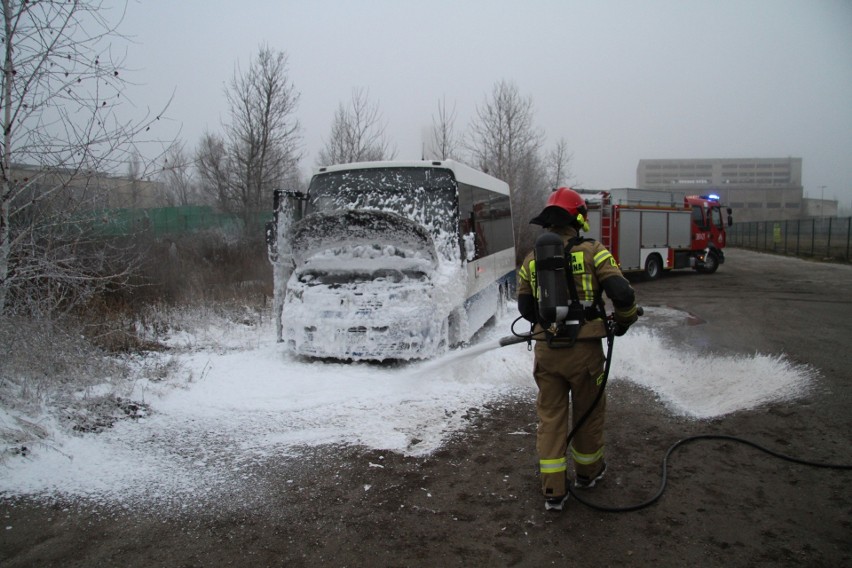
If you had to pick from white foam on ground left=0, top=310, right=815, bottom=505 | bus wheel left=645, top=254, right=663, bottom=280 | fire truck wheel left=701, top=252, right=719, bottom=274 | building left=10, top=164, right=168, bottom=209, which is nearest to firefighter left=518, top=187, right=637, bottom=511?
white foam on ground left=0, top=310, right=815, bottom=505

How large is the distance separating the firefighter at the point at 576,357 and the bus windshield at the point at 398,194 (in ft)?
12.2

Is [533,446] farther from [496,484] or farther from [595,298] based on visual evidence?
[595,298]

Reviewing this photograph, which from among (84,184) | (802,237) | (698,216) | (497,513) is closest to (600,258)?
(497,513)

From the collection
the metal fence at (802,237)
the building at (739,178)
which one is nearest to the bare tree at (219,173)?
the metal fence at (802,237)

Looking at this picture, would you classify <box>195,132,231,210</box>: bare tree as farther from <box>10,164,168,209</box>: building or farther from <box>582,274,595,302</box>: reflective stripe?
<box>582,274,595,302</box>: reflective stripe

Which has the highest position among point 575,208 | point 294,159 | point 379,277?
point 294,159

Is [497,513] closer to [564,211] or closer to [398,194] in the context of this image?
[564,211]

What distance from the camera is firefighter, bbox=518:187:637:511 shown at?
3600 millimetres

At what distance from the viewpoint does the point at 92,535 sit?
3.41 metres

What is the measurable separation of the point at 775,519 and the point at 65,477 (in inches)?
191

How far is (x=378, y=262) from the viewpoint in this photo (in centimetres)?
696

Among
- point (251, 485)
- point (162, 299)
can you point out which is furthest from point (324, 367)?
point (162, 299)

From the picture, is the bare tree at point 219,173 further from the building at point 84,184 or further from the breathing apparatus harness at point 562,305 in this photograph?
the breathing apparatus harness at point 562,305

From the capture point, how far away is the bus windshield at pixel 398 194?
24.9 feet
